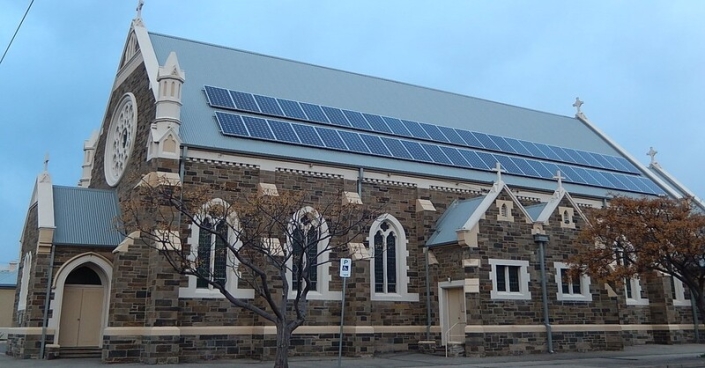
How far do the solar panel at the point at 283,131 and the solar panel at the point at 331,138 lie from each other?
4.41 ft

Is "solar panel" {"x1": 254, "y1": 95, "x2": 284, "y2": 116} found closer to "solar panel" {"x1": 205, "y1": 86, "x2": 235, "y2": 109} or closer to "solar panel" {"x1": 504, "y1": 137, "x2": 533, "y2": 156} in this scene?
"solar panel" {"x1": 205, "y1": 86, "x2": 235, "y2": 109}

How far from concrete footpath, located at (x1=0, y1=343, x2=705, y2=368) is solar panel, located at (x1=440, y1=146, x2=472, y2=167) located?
949cm

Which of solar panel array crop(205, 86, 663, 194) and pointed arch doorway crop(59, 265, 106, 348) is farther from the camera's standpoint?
solar panel array crop(205, 86, 663, 194)

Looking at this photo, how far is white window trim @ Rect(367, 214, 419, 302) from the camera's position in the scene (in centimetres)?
2581

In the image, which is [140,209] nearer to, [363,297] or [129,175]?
[129,175]

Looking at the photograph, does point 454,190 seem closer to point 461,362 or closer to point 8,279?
point 461,362

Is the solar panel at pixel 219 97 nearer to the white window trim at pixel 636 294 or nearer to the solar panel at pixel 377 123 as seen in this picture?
the solar panel at pixel 377 123

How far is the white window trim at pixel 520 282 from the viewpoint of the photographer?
979 inches

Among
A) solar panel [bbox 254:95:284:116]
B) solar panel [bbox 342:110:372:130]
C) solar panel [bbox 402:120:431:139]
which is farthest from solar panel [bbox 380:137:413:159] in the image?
solar panel [bbox 254:95:284:116]

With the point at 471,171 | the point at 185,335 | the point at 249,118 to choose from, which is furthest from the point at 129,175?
the point at 471,171

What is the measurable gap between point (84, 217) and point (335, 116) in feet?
38.2

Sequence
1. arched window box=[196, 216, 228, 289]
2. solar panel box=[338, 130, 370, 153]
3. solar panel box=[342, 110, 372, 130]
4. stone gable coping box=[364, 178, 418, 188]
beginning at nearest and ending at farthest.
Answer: arched window box=[196, 216, 228, 289] < stone gable coping box=[364, 178, 418, 188] < solar panel box=[338, 130, 370, 153] < solar panel box=[342, 110, 372, 130]

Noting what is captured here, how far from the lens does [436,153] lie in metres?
29.8

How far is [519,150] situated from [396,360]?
51.9ft
